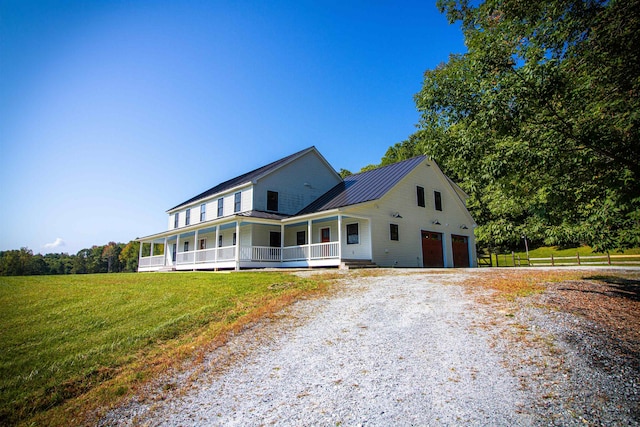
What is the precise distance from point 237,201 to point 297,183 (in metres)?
4.22

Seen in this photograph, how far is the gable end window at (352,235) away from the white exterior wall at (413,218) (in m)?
0.49

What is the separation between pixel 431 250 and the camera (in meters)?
21.1

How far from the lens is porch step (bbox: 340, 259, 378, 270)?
653 inches

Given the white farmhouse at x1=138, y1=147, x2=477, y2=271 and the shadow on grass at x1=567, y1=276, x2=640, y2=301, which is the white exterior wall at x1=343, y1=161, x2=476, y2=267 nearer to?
the white farmhouse at x1=138, y1=147, x2=477, y2=271

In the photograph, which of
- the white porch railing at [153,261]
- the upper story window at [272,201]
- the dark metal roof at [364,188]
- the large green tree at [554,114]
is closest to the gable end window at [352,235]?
the dark metal roof at [364,188]

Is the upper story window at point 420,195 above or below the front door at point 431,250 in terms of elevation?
above

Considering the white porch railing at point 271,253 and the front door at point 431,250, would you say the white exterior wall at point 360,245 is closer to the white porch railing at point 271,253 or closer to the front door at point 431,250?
the white porch railing at point 271,253

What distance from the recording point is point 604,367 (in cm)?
420

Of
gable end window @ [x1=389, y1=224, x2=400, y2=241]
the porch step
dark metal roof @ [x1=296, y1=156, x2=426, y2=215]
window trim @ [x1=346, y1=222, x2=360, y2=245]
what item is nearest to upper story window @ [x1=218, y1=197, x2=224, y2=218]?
dark metal roof @ [x1=296, y1=156, x2=426, y2=215]

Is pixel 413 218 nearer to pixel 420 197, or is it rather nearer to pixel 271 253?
pixel 420 197

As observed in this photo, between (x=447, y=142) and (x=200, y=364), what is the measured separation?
6797mm

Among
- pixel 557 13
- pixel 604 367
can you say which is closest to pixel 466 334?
pixel 604 367

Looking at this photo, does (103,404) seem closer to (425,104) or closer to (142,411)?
(142,411)

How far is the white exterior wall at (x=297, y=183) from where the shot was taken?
22500 millimetres
